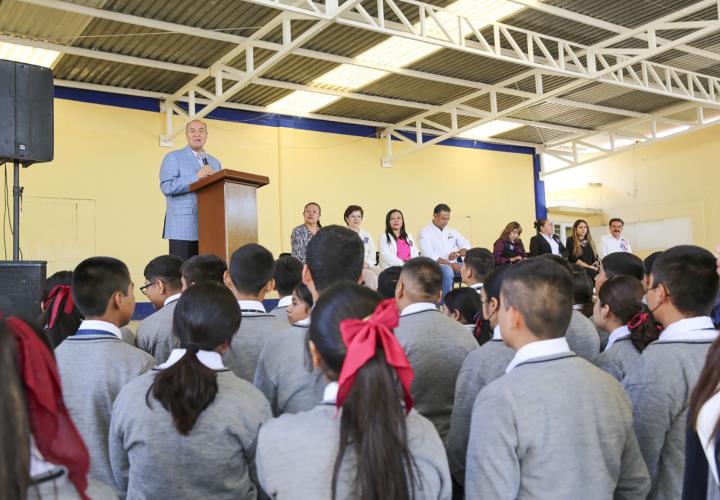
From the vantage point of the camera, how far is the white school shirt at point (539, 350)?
1.52 metres

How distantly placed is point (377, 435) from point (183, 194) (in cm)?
296

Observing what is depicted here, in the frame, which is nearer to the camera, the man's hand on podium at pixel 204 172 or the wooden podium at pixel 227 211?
the wooden podium at pixel 227 211

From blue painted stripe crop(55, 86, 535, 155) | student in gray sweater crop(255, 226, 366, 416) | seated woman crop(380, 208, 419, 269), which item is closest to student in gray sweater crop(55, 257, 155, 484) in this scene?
student in gray sweater crop(255, 226, 366, 416)

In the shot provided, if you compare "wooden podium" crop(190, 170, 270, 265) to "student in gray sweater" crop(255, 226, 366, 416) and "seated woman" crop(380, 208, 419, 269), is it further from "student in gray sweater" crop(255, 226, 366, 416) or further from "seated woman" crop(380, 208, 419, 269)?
"seated woman" crop(380, 208, 419, 269)

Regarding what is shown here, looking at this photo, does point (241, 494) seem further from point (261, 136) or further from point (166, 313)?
point (261, 136)

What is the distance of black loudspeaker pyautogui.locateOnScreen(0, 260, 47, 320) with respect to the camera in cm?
365

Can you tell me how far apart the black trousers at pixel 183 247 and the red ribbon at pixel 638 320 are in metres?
2.48

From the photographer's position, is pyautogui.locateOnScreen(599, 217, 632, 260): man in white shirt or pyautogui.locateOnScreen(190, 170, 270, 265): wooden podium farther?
pyautogui.locateOnScreen(599, 217, 632, 260): man in white shirt

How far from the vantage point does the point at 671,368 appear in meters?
1.70

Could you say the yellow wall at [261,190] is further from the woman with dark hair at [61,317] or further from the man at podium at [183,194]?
the woman with dark hair at [61,317]

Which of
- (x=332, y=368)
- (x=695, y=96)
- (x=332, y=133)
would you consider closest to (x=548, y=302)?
(x=332, y=368)

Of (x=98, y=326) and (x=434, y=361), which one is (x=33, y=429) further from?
(x=434, y=361)

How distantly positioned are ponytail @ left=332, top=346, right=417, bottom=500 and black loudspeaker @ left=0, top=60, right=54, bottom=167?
374cm

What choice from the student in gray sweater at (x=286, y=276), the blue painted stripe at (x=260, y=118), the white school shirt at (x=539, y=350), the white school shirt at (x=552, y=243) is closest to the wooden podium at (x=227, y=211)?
the student in gray sweater at (x=286, y=276)
